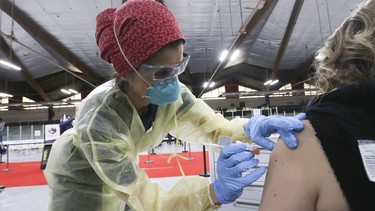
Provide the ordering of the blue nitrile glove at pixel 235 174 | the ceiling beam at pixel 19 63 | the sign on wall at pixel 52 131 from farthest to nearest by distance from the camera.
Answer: the ceiling beam at pixel 19 63 < the sign on wall at pixel 52 131 < the blue nitrile glove at pixel 235 174

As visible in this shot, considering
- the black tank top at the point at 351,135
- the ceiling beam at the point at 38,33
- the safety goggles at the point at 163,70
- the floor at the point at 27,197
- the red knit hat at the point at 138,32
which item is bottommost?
the floor at the point at 27,197

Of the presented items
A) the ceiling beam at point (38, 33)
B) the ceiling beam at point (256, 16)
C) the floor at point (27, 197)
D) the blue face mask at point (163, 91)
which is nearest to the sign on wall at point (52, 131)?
the floor at point (27, 197)

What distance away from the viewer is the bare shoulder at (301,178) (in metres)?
0.52

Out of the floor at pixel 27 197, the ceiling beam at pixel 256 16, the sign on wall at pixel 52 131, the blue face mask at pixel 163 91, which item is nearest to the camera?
the blue face mask at pixel 163 91

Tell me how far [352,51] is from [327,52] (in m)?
0.06

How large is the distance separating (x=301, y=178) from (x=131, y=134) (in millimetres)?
704

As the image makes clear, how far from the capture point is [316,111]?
53 cm

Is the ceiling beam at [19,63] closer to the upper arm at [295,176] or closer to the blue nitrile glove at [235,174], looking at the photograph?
the blue nitrile glove at [235,174]

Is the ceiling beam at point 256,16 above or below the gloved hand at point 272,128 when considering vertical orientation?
above

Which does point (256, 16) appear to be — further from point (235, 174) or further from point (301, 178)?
point (301, 178)

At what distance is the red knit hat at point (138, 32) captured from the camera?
89 centimetres

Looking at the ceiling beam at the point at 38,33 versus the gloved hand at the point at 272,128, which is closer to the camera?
the gloved hand at the point at 272,128

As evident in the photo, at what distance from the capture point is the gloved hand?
0.62 m

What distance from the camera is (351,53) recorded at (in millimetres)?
574
